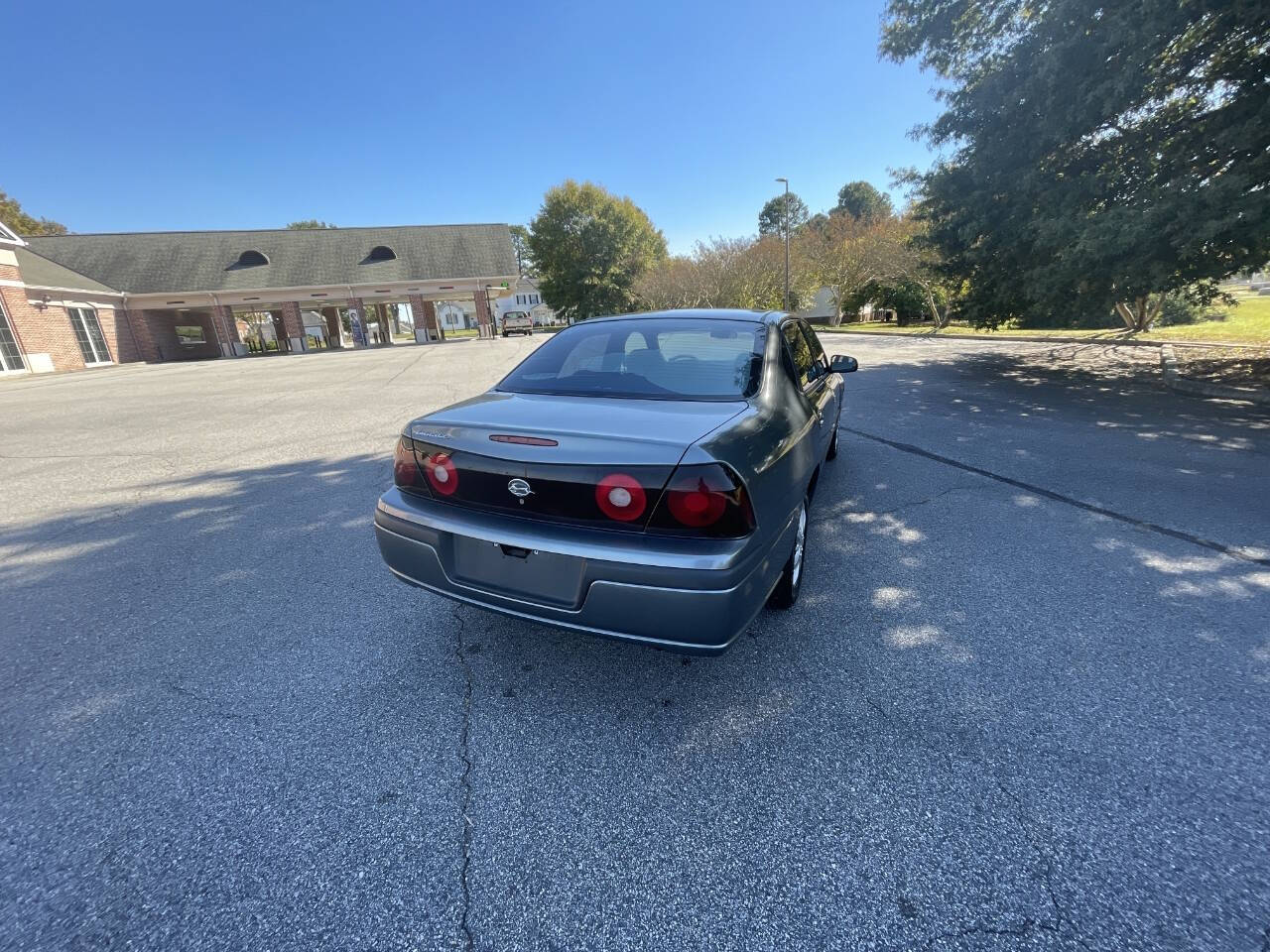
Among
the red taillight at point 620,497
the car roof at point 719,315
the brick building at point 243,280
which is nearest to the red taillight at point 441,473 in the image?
the red taillight at point 620,497

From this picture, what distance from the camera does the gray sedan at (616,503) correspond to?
189 cm

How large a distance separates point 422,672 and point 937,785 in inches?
84.0

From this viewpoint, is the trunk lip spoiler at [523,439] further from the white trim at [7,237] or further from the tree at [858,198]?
the tree at [858,198]

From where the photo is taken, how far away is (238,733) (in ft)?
7.01

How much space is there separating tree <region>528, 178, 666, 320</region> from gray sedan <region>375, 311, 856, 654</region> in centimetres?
3887

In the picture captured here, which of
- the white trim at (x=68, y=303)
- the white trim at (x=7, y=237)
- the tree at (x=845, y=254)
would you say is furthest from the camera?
the tree at (x=845, y=254)

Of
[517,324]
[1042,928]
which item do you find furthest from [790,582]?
[517,324]

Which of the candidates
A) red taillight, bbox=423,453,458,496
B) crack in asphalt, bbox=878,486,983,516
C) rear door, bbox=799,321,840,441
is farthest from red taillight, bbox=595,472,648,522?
crack in asphalt, bbox=878,486,983,516

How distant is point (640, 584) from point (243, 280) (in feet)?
122

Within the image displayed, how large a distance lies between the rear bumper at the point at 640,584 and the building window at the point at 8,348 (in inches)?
1152

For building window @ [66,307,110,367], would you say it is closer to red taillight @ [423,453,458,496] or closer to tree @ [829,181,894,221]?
red taillight @ [423,453,458,496]

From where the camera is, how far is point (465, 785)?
6.15 ft

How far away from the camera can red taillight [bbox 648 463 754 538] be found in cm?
189

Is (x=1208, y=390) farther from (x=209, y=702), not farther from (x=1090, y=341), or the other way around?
(x=209, y=702)
